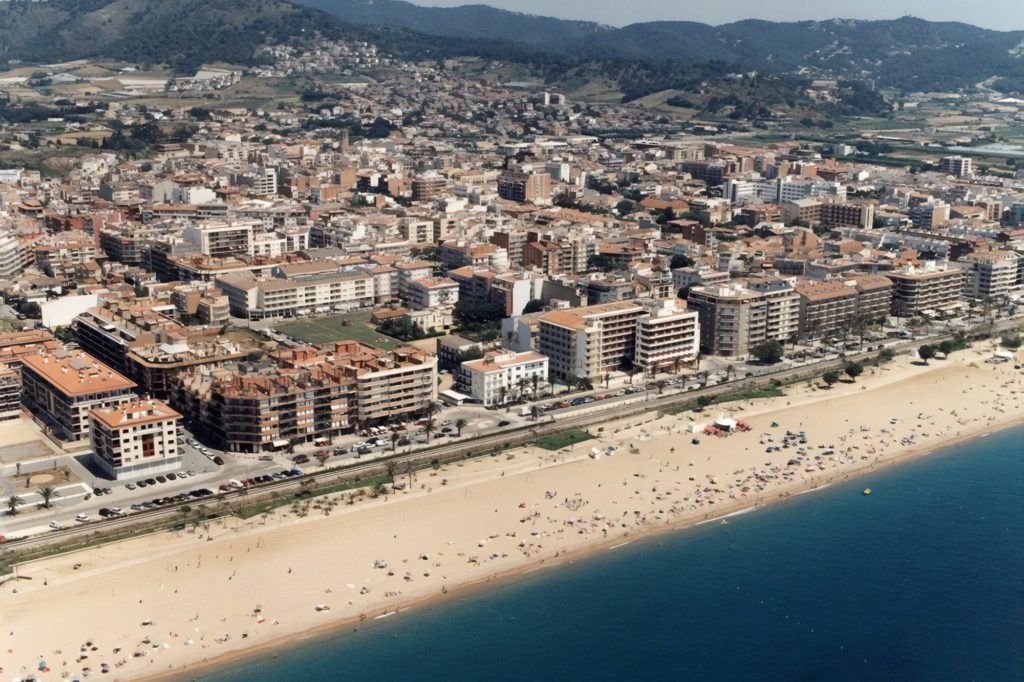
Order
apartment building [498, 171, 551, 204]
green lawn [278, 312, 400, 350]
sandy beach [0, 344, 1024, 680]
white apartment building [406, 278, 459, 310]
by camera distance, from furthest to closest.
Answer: apartment building [498, 171, 551, 204] < white apartment building [406, 278, 459, 310] < green lawn [278, 312, 400, 350] < sandy beach [0, 344, 1024, 680]

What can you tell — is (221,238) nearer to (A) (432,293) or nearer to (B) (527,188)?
(A) (432,293)

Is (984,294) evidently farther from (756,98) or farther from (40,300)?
(756,98)

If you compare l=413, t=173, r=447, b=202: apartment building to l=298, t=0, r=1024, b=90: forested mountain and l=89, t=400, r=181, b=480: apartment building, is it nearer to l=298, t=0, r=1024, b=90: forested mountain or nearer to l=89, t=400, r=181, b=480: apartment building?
l=89, t=400, r=181, b=480: apartment building

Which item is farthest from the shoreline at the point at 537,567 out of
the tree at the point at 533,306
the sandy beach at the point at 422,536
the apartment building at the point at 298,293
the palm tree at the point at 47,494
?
the apartment building at the point at 298,293

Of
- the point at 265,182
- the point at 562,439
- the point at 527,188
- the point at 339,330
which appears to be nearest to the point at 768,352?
the point at 562,439

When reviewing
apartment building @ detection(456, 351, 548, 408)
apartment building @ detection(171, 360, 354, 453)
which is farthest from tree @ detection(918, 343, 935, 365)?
apartment building @ detection(171, 360, 354, 453)

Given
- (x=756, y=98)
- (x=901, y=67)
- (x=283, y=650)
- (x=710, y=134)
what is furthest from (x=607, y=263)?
(x=901, y=67)

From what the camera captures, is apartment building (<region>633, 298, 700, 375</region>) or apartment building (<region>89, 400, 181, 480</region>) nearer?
apartment building (<region>89, 400, 181, 480</region>)

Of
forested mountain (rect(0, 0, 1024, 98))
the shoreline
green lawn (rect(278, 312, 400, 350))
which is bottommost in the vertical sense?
the shoreline
